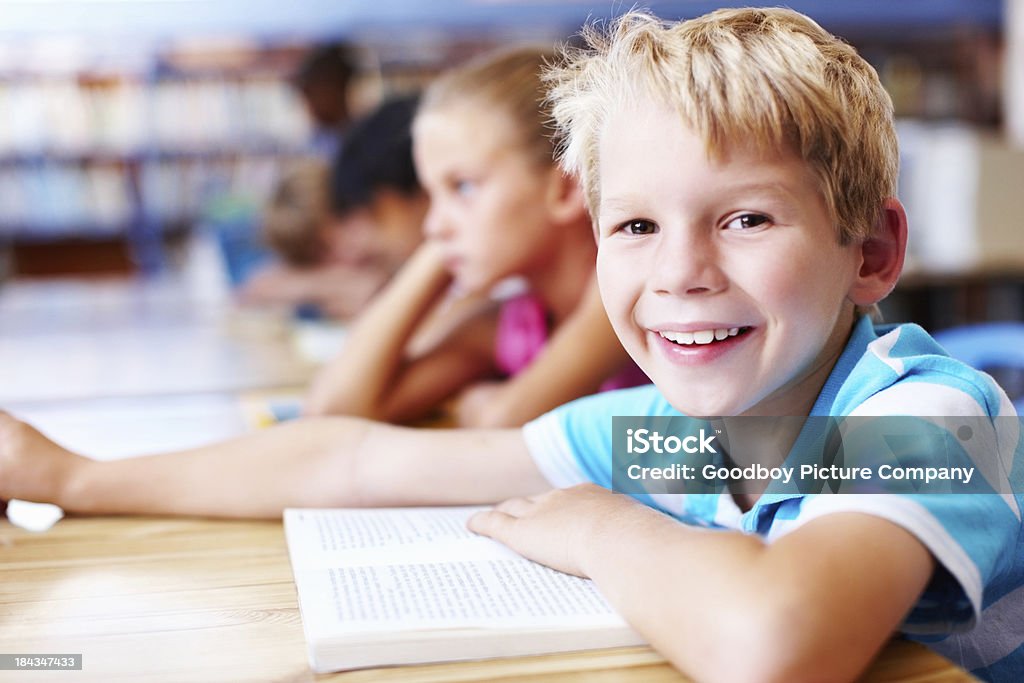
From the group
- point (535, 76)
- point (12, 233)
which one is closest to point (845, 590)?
point (535, 76)

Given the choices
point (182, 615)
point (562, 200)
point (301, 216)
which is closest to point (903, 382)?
point (182, 615)

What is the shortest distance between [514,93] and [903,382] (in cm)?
79

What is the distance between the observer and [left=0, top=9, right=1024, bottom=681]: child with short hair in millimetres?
522

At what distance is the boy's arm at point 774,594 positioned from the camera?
0.50 meters

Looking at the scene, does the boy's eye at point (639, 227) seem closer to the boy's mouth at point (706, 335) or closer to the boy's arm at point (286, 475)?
the boy's mouth at point (706, 335)

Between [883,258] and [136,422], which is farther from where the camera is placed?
[136,422]

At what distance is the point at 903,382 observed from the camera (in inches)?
24.8

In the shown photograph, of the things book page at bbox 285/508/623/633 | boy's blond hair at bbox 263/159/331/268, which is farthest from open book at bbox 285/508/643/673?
boy's blond hair at bbox 263/159/331/268

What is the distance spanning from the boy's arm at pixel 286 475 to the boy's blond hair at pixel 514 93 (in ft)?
1.68

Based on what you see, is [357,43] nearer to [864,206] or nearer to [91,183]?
[91,183]

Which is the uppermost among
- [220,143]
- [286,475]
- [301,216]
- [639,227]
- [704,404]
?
[639,227]

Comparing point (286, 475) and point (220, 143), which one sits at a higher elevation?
point (286, 475)

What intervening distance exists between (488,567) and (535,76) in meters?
0.78

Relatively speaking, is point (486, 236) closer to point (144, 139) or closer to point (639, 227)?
point (639, 227)
